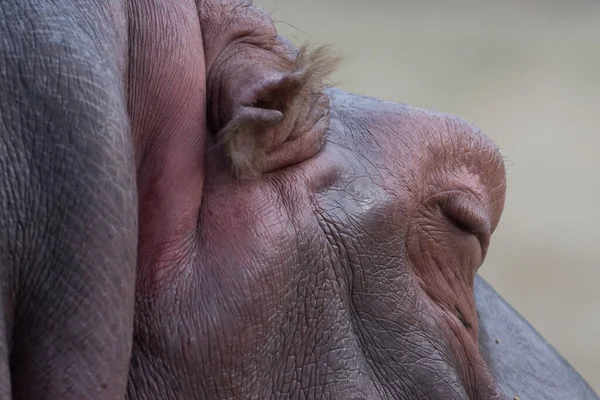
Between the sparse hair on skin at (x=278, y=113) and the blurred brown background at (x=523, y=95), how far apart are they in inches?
68.5

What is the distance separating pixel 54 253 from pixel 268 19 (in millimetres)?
360

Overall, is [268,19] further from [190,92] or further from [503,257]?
[503,257]

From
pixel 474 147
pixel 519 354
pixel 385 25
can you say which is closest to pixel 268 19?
pixel 474 147

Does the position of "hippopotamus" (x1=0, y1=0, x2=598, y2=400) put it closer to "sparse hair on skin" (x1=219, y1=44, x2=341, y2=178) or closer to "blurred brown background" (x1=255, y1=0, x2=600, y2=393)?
"sparse hair on skin" (x1=219, y1=44, x2=341, y2=178)

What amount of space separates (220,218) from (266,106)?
0.11 metres

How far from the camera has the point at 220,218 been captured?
75 cm

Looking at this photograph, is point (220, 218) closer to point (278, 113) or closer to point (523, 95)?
point (278, 113)

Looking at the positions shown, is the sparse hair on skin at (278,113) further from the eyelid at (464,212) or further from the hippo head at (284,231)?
the eyelid at (464,212)

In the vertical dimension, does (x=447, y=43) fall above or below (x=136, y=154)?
below

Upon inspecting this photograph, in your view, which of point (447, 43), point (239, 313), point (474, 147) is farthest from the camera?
point (447, 43)

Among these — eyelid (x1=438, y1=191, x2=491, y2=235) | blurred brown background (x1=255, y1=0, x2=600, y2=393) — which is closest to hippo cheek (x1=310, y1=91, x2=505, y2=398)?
eyelid (x1=438, y1=191, x2=491, y2=235)

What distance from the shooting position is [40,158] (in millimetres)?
598

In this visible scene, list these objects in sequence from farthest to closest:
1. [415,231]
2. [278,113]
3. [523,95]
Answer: [523,95] → [415,231] → [278,113]

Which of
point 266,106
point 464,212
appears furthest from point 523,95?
point 266,106
